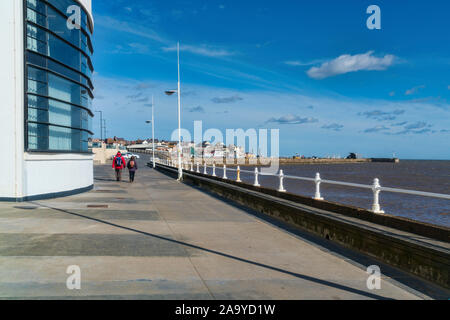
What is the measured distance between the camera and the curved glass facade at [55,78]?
14.0 m

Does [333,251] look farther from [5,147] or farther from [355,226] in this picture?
[5,147]

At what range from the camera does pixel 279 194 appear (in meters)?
14.4

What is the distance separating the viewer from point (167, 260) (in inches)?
280

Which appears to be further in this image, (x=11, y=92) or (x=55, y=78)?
(x=55, y=78)

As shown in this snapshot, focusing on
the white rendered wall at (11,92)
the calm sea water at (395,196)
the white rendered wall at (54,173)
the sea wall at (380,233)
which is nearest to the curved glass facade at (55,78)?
the white rendered wall at (11,92)

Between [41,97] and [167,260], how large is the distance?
33.4ft

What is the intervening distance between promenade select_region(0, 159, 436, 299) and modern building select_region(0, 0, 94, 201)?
2265 millimetres

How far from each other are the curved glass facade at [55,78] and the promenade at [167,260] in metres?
3.83

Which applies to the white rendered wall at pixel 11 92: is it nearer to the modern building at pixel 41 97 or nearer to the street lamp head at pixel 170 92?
the modern building at pixel 41 97

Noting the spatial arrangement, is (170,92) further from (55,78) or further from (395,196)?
(395,196)

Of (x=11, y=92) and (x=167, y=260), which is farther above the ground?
(x=11, y=92)

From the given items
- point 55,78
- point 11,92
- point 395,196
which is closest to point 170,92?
point 55,78

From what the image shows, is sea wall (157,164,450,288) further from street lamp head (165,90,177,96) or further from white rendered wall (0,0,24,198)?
street lamp head (165,90,177,96)
